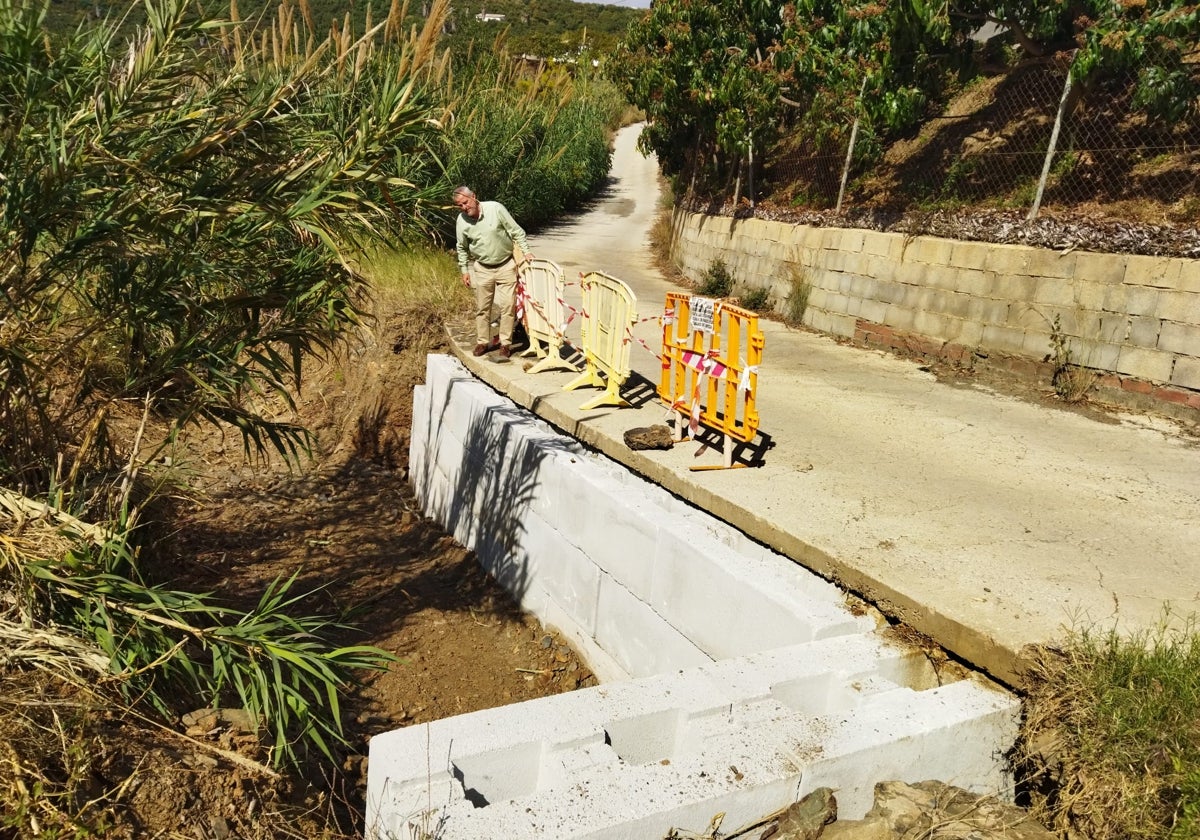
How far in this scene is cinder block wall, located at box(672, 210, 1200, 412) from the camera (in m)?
7.41

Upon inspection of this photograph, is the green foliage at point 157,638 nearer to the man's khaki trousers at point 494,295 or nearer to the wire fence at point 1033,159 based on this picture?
the man's khaki trousers at point 494,295

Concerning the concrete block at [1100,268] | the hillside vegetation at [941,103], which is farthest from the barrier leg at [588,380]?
the concrete block at [1100,268]

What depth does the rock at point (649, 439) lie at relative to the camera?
6.37 metres

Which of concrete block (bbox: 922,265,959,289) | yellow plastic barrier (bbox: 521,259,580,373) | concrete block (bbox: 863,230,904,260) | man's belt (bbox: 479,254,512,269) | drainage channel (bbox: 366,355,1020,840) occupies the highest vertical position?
concrete block (bbox: 863,230,904,260)

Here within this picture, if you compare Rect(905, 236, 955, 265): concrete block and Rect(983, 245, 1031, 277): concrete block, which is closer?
Rect(983, 245, 1031, 277): concrete block

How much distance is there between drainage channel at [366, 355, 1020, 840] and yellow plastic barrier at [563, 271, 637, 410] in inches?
69.2

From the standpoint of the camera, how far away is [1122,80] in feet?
30.1

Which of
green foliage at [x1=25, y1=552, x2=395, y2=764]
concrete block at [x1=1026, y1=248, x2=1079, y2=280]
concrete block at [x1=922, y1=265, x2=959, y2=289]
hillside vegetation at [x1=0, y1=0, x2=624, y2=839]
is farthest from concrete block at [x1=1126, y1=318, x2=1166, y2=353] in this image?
green foliage at [x1=25, y1=552, x2=395, y2=764]

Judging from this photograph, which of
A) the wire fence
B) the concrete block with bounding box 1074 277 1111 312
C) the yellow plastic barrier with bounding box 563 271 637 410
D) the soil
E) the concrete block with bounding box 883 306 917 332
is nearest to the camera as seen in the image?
the soil

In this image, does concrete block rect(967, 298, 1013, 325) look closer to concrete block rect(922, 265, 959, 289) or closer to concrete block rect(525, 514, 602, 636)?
concrete block rect(922, 265, 959, 289)

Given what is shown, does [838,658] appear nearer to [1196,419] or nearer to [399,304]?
[1196,419]

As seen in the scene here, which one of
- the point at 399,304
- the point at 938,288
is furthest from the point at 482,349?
the point at 938,288

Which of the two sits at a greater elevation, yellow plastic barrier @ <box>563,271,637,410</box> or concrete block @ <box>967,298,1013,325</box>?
concrete block @ <box>967,298,1013,325</box>

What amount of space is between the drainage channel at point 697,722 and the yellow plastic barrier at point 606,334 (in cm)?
176
